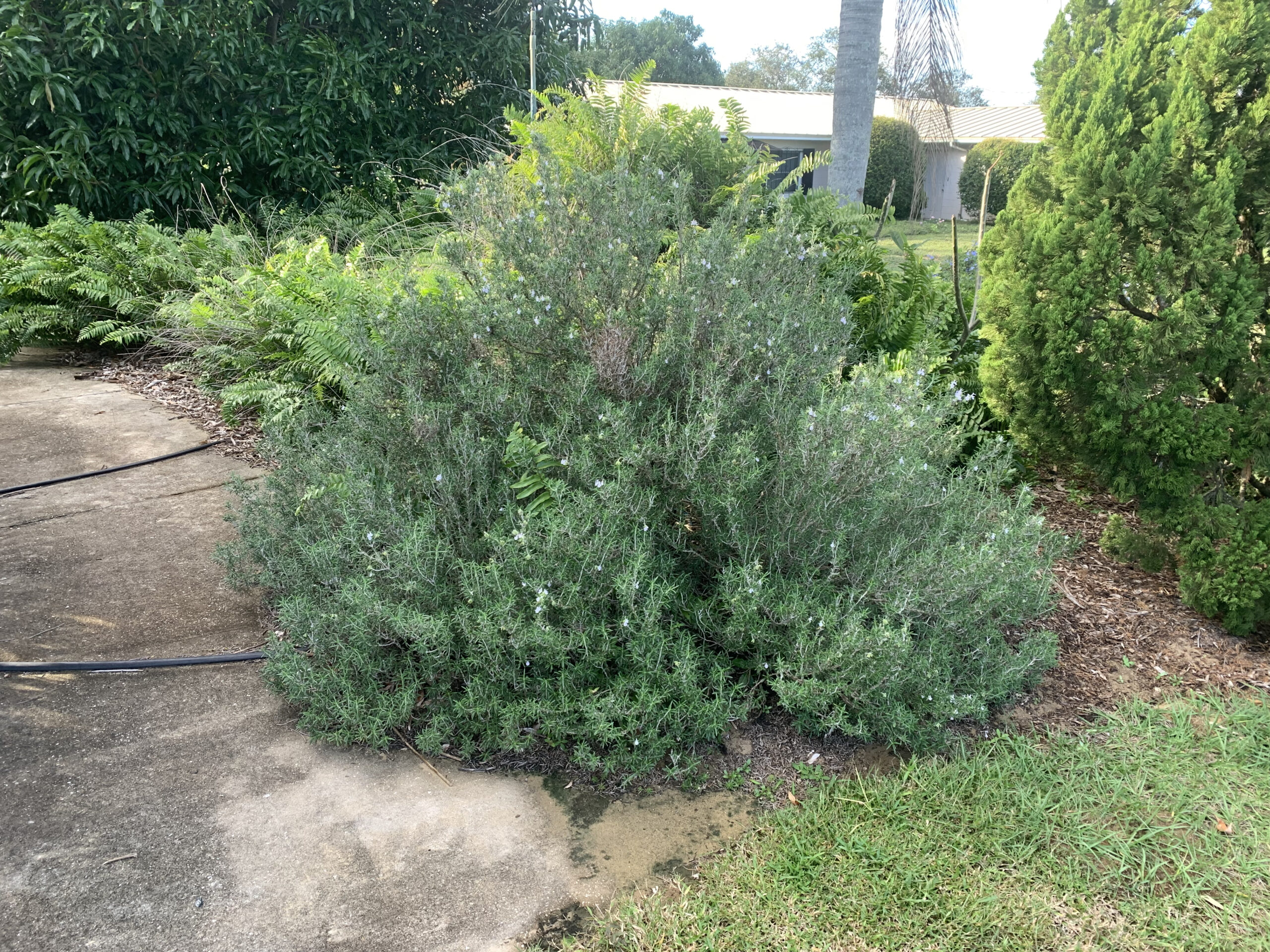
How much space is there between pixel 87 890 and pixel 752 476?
214 cm

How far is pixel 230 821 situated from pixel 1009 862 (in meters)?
2.23

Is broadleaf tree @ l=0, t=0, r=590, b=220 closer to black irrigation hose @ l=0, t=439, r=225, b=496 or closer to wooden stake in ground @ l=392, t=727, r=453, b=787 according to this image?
black irrigation hose @ l=0, t=439, r=225, b=496

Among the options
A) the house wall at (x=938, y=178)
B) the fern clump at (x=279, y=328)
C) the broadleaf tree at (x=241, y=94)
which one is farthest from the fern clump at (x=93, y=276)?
the house wall at (x=938, y=178)

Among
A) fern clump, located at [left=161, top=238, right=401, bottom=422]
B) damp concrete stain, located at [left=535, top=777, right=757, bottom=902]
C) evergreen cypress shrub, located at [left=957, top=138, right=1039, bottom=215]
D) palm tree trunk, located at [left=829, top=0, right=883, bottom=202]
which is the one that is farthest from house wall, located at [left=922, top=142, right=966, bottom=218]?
damp concrete stain, located at [left=535, top=777, right=757, bottom=902]

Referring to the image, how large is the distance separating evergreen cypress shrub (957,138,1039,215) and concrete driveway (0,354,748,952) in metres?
21.0

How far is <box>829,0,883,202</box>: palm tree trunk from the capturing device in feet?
23.9

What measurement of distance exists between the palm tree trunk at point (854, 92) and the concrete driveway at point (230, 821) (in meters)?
6.05

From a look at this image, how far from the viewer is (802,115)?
91.8 ft

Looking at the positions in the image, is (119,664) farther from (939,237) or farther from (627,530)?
(939,237)

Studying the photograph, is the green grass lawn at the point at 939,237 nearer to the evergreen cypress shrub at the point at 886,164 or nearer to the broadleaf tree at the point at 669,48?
the evergreen cypress shrub at the point at 886,164

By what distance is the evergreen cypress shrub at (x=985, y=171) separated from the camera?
21.6 metres

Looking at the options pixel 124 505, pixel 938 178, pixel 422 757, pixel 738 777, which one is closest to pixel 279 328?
pixel 124 505

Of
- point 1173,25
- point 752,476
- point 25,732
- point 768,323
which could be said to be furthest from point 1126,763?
point 25,732

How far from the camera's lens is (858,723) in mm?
2709
